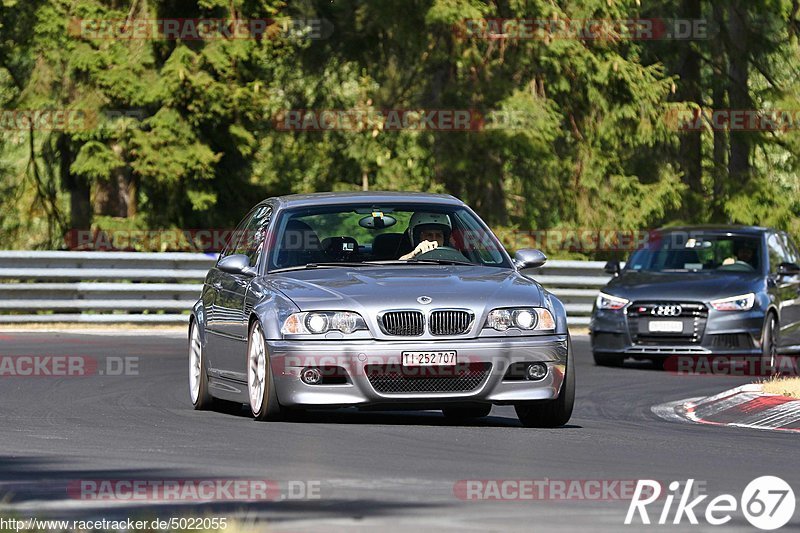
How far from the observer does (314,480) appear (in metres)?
8.73

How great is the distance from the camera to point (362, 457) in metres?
9.82

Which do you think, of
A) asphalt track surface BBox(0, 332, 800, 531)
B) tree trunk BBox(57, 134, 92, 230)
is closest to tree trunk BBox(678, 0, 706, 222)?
tree trunk BBox(57, 134, 92, 230)

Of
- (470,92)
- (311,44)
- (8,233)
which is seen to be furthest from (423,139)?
(8,233)

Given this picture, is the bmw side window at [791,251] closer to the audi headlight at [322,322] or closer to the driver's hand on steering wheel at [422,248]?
the driver's hand on steering wheel at [422,248]

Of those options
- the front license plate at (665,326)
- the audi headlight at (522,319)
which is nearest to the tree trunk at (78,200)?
the front license plate at (665,326)

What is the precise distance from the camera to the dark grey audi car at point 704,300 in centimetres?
1991

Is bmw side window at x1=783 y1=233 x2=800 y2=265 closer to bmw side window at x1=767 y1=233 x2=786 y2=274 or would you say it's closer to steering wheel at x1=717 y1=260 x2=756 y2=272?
bmw side window at x1=767 y1=233 x2=786 y2=274

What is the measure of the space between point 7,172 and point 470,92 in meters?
11.1

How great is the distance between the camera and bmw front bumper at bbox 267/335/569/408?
37.6ft

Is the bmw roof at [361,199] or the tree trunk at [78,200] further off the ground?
the bmw roof at [361,199]

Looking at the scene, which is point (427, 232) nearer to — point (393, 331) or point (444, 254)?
point (444, 254)
